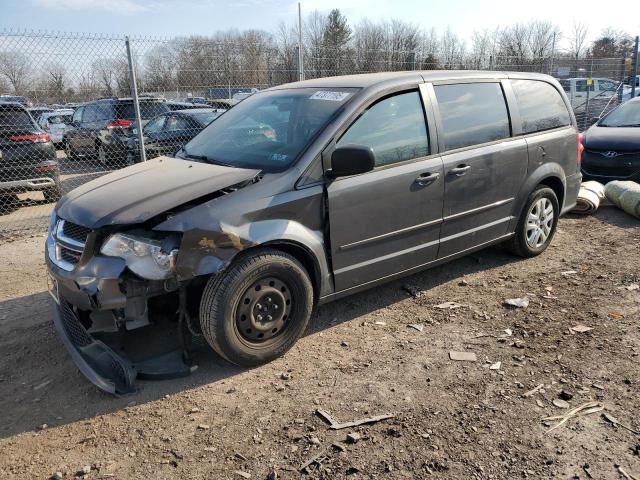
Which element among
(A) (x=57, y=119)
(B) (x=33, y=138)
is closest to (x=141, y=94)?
(B) (x=33, y=138)

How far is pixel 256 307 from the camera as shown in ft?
11.1

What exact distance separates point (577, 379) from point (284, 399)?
1.88 m

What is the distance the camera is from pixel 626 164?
7.86 m

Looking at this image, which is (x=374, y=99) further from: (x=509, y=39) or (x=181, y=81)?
(x=509, y=39)

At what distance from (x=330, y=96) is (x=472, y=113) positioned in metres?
1.39

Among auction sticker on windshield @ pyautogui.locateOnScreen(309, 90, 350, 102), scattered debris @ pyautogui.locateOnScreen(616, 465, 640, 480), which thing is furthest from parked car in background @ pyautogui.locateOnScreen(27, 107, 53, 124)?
scattered debris @ pyautogui.locateOnScreen(616, 465, 640, 480)

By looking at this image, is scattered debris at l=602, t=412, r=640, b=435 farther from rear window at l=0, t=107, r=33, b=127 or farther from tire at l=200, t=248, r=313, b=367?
rear window at l=0, t=107, r=33, b=127

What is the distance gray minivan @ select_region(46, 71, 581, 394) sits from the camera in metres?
3.12

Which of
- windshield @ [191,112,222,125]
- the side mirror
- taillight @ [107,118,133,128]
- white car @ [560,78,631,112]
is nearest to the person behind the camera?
the side mirror

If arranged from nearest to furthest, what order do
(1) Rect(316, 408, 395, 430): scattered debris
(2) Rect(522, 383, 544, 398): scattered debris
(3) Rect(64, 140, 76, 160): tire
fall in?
(1) Rect(316, 408, 395, 430): scattered debris < (2) Rect(522, 383, 544, 398): scattered debris < (3) Rect(64, 140, 76, 160): tire

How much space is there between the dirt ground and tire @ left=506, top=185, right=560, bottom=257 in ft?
2.27

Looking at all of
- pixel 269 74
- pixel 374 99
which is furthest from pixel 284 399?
pixel 269 74

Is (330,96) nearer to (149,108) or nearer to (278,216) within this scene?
(278,216)

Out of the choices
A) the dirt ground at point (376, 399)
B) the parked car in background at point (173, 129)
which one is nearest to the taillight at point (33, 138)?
the parked car in background at point (173, 129)
